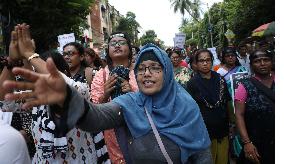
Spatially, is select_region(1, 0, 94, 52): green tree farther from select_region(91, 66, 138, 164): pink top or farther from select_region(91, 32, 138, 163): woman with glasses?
select_region(91, 66, 138, 164): pink top

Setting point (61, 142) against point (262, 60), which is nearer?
point (61, 142)

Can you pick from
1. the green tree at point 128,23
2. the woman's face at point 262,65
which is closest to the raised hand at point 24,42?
the woman's face at point 262,65

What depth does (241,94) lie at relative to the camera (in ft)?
13.6

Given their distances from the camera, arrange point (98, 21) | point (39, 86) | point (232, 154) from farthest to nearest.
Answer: point (98, 21) < point (232, 154) < point (39, 86)

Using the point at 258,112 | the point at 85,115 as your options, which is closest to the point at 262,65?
the point at 258,112

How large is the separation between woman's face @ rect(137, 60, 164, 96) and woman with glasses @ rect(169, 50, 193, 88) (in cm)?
272

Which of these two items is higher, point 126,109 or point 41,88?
point 41,88

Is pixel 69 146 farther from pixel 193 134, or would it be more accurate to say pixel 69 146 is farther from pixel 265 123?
pixel 265 123

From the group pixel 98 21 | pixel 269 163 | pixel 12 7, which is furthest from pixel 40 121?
pixel 98 21

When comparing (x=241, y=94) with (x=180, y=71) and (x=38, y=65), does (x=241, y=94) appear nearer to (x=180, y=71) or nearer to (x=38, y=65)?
(x=180, y=71)

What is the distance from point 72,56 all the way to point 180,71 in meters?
2.13

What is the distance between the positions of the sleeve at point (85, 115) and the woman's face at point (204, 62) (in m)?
2.79

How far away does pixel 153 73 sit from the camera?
8.34ft

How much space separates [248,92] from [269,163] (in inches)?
30.9
